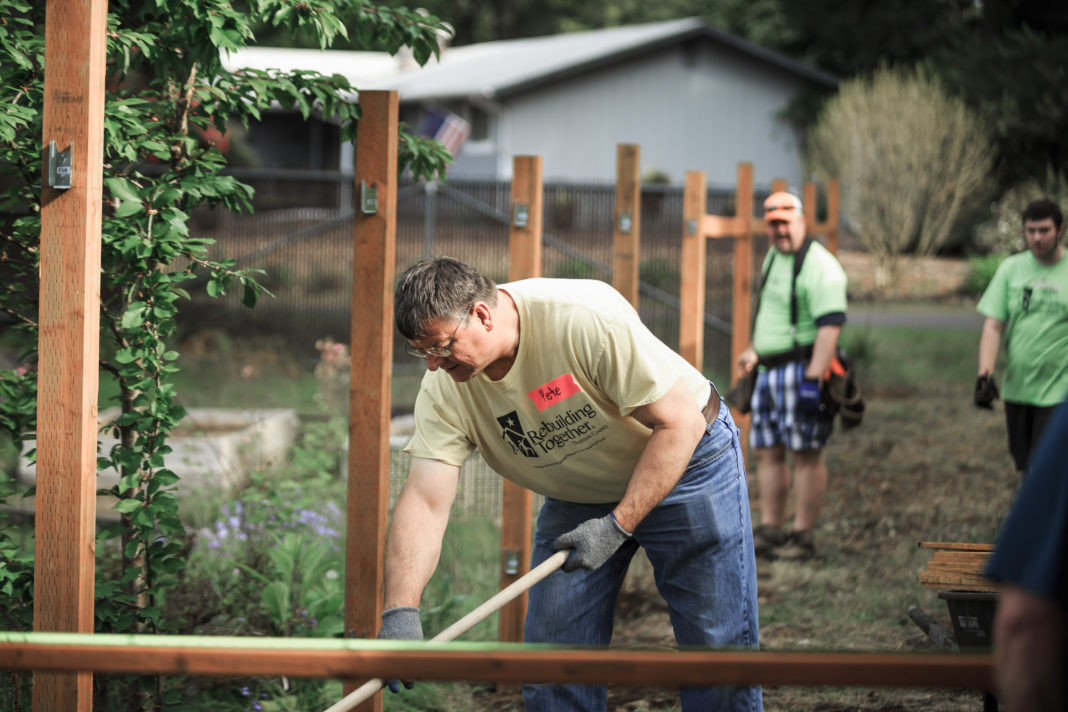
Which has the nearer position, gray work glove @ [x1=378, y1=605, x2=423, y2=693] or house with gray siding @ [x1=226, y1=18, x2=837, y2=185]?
gray work glove @ [x1=378, y1=605, x2=423, y2=693]

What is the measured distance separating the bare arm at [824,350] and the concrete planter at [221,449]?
2809mm

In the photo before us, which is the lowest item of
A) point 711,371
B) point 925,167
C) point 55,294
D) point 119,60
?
point 711,371

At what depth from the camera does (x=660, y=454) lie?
9.48 feet

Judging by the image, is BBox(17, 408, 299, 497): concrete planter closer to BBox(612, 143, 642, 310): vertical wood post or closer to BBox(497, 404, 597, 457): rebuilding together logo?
BBox(612, 143, 642, 310): vertical wood post

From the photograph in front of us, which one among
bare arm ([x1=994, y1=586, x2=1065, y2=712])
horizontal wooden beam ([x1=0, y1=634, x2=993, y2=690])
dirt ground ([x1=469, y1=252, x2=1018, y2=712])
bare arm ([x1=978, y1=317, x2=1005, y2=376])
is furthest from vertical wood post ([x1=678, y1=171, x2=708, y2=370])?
bare arm ([x1=994, y1=586, x2=1065, y2=712])

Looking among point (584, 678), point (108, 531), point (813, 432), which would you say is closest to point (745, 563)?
point (584, 678)

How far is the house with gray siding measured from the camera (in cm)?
2481

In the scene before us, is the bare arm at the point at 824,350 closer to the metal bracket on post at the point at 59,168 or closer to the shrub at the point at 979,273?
the metal bracket on post at the point at 59,168

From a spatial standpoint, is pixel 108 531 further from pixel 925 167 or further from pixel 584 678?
pixel 925 167

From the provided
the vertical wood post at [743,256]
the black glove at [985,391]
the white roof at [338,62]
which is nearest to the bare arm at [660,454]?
the black glove at [985,391]

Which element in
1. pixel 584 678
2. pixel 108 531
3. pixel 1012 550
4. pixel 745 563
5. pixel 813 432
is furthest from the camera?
pixel 813 432

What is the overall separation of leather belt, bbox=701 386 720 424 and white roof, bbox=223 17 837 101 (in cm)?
1916

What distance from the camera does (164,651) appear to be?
1.99m

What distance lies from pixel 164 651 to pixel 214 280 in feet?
5.58
